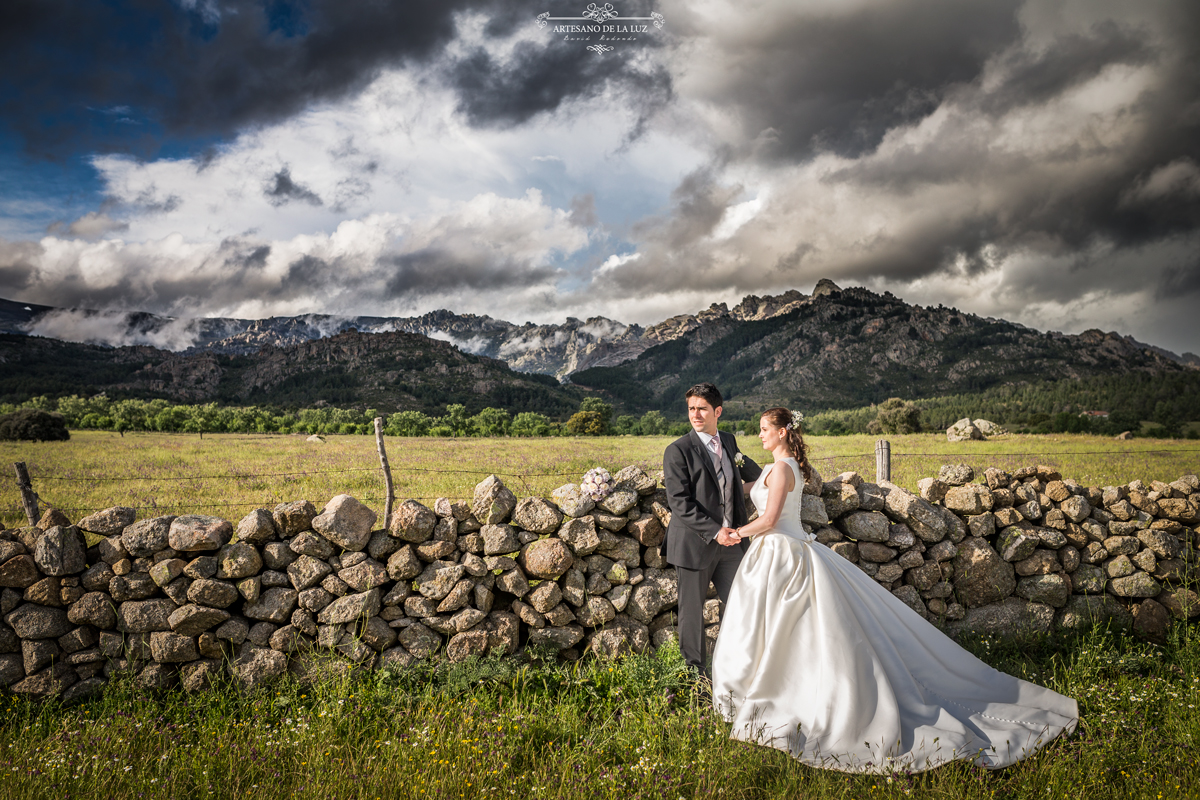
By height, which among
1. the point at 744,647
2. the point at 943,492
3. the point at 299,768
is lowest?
the point at 299,768

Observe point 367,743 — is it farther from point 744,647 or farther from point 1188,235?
point 1188,235

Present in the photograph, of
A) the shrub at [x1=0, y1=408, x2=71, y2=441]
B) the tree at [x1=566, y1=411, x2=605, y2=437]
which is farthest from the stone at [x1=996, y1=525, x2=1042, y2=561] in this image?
the shrub at [x1=0, y1=408, x2=71, y2=441]

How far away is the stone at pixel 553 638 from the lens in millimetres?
5129

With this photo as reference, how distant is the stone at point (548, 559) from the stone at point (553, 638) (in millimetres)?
530

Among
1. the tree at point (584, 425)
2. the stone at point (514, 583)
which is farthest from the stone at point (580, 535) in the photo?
the tree at point (584, 425)

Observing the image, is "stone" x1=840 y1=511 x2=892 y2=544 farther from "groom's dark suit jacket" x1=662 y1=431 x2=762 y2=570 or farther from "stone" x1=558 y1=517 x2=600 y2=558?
"stone" x1=558 y1=517 x2=600 y2=558

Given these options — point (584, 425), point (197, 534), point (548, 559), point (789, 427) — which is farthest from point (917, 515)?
point (584, 425)

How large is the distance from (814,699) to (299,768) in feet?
12.1

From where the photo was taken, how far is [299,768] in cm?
342

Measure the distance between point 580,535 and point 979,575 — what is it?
15.9ft

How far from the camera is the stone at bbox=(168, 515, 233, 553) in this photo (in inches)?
183

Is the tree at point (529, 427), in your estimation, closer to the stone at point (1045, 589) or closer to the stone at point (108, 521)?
the stone at point (108, 521)

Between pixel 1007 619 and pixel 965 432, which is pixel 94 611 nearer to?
pixel 1007 619

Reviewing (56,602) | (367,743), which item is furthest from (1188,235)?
(56,602)
